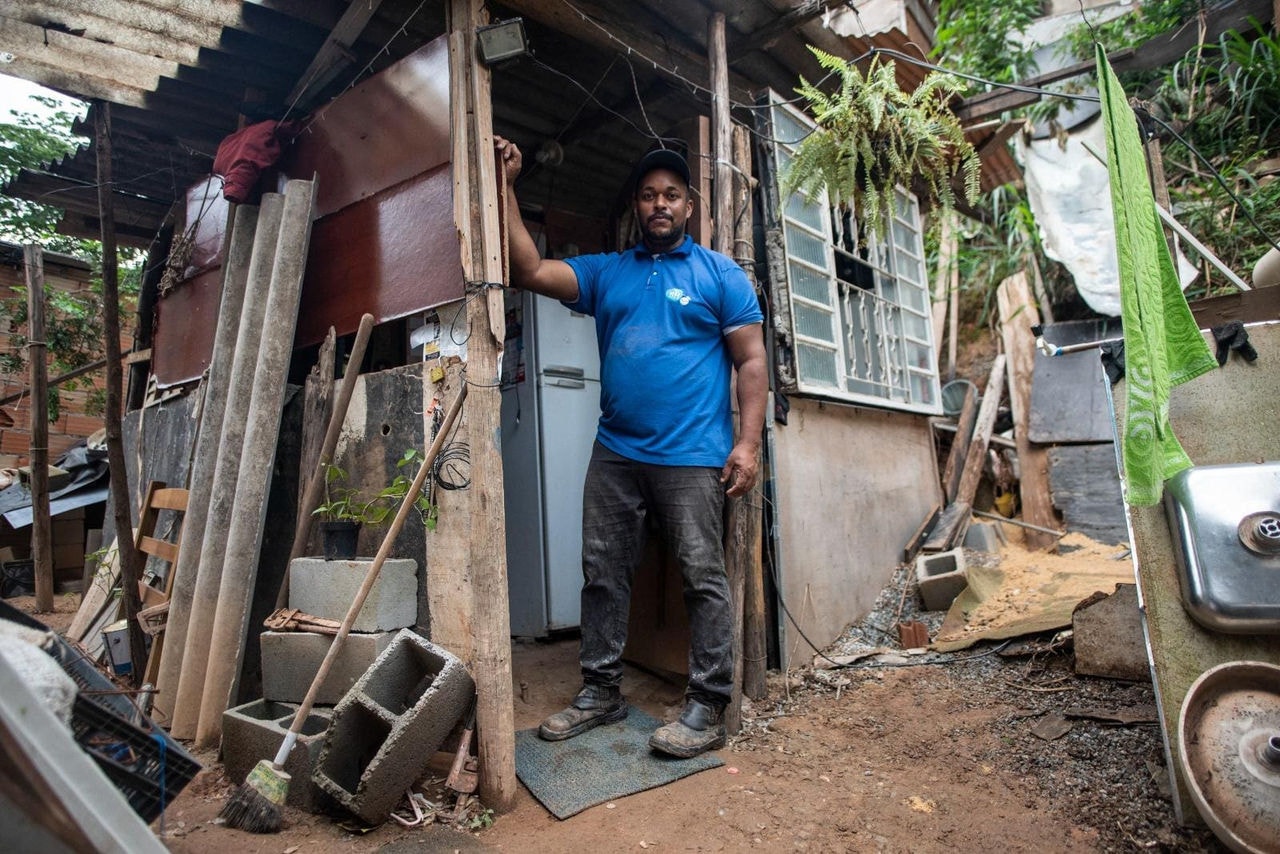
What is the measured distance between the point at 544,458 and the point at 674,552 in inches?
67.1

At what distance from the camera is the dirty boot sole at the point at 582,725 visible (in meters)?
2.92

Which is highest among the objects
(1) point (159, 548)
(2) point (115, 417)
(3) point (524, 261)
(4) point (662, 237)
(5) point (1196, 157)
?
(5) point (1196, 157)

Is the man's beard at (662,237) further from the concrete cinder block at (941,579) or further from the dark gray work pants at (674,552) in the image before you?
the concrete cinder block at (941,579)

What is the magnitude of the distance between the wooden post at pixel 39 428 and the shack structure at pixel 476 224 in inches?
31.0

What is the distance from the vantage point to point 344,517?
10.1 ft

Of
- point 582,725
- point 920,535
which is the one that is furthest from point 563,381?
point 920,535

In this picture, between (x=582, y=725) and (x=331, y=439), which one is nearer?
(x=582, y=725)

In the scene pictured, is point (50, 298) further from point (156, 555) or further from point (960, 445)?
point (960, 445)

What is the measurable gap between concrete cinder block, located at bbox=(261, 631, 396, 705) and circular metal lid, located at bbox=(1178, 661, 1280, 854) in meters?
2.89

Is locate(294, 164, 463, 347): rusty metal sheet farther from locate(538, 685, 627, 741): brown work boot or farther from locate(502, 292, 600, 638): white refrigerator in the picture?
locate(538, 685, 627, 741): brown work boot

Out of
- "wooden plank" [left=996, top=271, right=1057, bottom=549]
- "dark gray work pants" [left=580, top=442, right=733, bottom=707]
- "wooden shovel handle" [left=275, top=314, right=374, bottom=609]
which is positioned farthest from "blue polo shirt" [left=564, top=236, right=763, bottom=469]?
"wooden plank" [left=996, top=271, right=1057, bottom=549]

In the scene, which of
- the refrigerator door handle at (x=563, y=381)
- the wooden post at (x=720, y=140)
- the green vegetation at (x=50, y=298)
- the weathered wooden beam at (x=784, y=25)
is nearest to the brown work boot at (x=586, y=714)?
the refrigerator door handle at (x=563, y=381)

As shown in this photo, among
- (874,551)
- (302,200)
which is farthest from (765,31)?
(874,551)

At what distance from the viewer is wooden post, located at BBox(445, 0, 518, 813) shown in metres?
2.55
